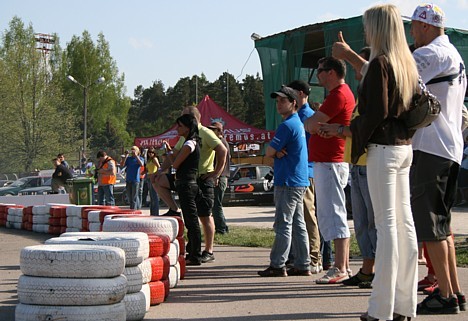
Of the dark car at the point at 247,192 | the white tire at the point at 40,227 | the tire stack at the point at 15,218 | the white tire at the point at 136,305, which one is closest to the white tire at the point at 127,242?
the white tire at the point at 136,305

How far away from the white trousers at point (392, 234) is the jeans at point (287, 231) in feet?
9.93

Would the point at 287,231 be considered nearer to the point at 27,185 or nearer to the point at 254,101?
the point at 27,185

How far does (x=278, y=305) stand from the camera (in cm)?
657

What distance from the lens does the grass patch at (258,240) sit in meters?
9.97

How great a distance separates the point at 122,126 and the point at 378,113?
95.6 metres

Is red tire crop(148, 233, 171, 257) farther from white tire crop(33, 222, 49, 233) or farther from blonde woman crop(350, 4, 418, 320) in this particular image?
white tire crop(33, 222, 49, 233)

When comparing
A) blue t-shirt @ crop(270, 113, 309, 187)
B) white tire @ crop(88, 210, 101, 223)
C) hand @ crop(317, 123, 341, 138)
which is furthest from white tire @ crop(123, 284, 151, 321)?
white tire @ crop(88, 210, 101, 223)

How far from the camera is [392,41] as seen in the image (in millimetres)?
5195

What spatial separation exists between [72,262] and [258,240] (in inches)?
279

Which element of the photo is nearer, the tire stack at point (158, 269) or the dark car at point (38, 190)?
the tire stack at point (158, 269)

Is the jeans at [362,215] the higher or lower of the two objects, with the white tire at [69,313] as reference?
higher

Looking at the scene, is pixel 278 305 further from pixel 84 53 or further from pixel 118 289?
pixel 84 53

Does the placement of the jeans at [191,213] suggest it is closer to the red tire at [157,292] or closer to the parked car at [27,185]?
the red tire at [157,292]

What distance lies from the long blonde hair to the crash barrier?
6.91 ft
